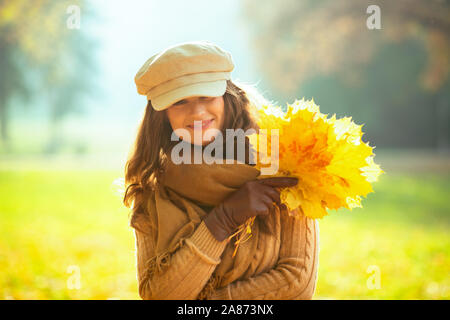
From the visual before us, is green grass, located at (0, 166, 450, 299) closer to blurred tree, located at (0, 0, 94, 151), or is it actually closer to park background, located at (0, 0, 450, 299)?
park background, located at (0, 0, 450, 299)

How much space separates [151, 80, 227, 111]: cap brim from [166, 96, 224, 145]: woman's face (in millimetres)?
62

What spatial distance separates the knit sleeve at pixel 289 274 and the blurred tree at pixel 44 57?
3092 millimetres

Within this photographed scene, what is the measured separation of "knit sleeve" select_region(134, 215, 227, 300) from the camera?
5.35ft

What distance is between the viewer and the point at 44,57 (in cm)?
1148

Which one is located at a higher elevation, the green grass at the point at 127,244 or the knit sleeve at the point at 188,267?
the knit sleeve at the point at 188,267

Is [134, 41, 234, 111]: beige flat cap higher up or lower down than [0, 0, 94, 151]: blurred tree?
lower down

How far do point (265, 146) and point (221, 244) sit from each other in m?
0.45

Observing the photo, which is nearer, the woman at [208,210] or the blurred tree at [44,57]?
the woman at [208,210]

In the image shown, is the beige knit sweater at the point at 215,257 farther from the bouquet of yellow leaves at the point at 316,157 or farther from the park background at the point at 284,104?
the park background at the point at 284,104

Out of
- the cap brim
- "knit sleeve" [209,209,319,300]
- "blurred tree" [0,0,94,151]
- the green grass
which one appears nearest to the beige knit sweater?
"knit sleeve" [209,209,319,300]

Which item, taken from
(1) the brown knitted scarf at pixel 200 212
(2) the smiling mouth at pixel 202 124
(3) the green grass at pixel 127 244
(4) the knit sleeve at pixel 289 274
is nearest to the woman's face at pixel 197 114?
(2) the smiling mouth at pixel 202 124

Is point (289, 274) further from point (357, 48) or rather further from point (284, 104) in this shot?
point (284, 104)

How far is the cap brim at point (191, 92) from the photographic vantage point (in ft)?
5.26
